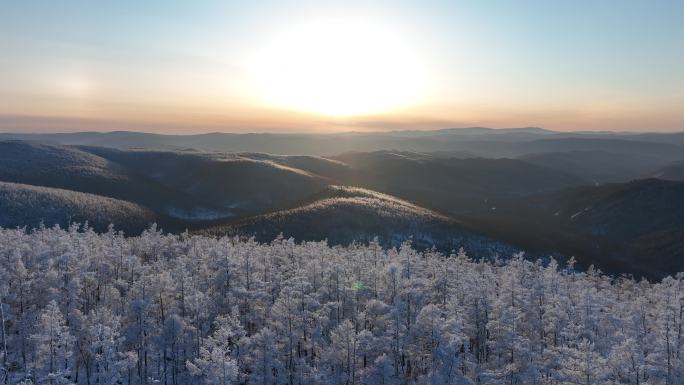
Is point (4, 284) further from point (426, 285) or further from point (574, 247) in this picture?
point (574, 247)

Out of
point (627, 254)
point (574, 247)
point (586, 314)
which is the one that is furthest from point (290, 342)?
point (627, 254)

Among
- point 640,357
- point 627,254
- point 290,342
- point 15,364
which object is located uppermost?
point 640,357

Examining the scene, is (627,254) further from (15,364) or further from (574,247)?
(15,364)

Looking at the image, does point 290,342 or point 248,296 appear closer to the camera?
point 290,342

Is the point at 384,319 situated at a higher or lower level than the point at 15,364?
higher

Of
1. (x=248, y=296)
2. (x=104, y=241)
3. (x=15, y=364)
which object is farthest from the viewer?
(x=104, y=241)

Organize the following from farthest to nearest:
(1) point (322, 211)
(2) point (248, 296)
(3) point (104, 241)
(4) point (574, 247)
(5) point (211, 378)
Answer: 1. (4) point (574, 247)
2. (1) point (322, 211)
3. (3) point (104, 241)
4. (2) point (248, 296)
5. (5) point (211, 378)

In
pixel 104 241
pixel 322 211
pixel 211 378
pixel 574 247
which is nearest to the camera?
pixel 211 378

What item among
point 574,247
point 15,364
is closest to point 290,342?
point 15,364
